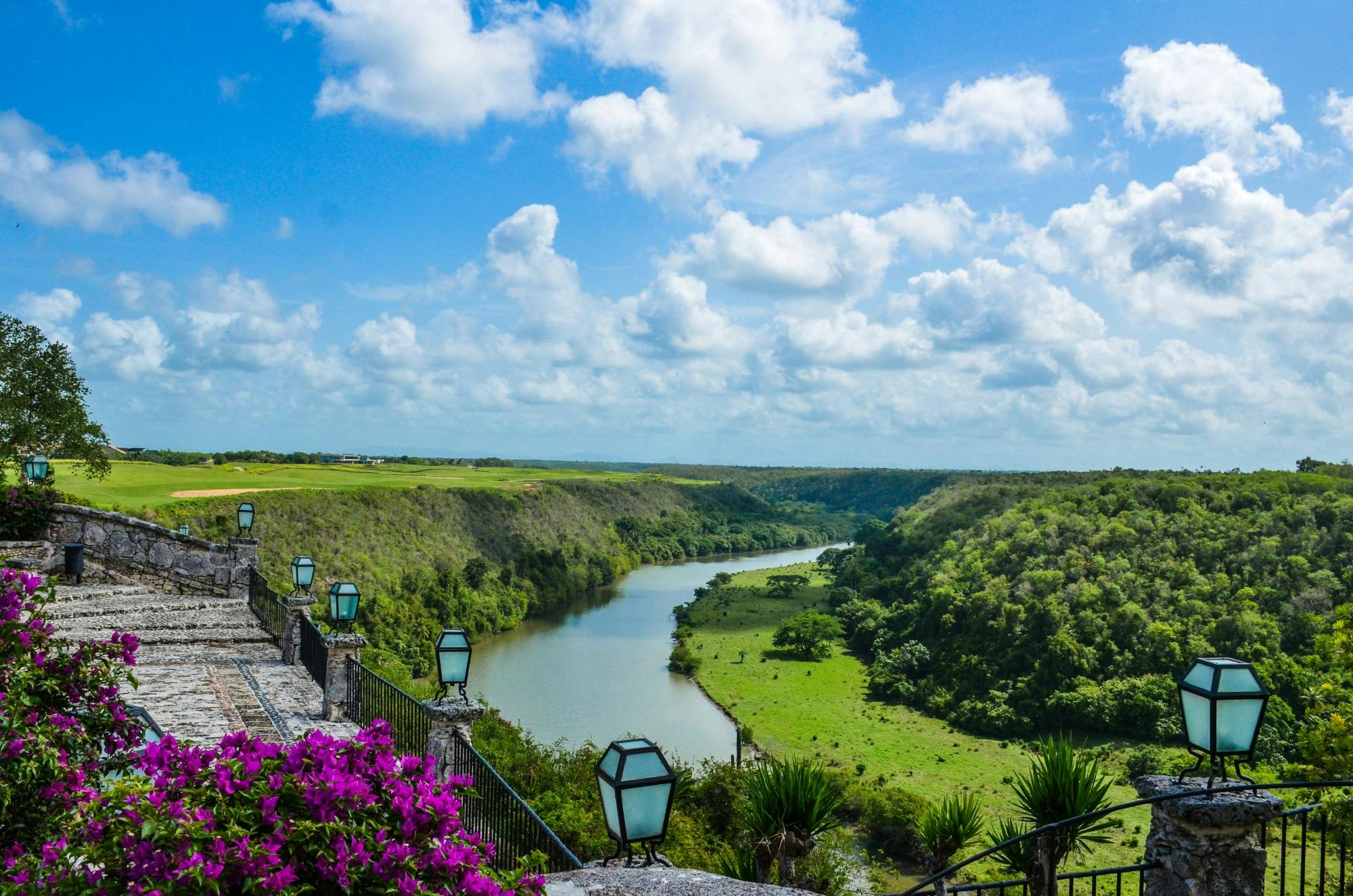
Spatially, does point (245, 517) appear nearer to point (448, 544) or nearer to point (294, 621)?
point (294, 621)

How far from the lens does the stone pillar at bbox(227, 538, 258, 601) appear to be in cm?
1567

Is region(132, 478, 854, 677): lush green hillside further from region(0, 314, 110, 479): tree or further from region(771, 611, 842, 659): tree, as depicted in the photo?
region(771, 611, 842, 659): tree

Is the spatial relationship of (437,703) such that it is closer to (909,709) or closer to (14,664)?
(14,664)

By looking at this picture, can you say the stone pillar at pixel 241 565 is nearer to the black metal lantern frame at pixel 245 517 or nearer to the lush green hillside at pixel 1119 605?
the black metal lantern frame at pixel 245 517

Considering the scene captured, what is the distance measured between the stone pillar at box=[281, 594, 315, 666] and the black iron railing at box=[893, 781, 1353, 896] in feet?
29.4

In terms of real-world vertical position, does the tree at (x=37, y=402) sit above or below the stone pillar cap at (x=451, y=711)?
above

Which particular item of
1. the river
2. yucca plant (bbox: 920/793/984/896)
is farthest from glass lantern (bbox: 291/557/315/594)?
yucca plant (bbox: 920/793/984/896)

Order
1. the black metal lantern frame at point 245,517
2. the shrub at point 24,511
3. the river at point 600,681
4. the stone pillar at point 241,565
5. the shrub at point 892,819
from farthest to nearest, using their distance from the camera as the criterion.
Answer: the river at point 600,681 → the shrub at point 892,819 → the black metal lantern frame at point 245,517 → the stone pillar at point 241,565 → the shrub at point 24,511

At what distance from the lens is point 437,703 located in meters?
7.27

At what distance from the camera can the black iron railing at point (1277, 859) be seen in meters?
3.67

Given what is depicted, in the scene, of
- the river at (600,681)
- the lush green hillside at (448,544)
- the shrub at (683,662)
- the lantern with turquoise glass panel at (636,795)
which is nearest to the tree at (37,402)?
the lush green hillside at (448,544)

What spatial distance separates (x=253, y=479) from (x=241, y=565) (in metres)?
38.5

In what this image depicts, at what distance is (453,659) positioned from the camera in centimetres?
737

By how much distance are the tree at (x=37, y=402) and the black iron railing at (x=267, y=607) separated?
24.8 ft
